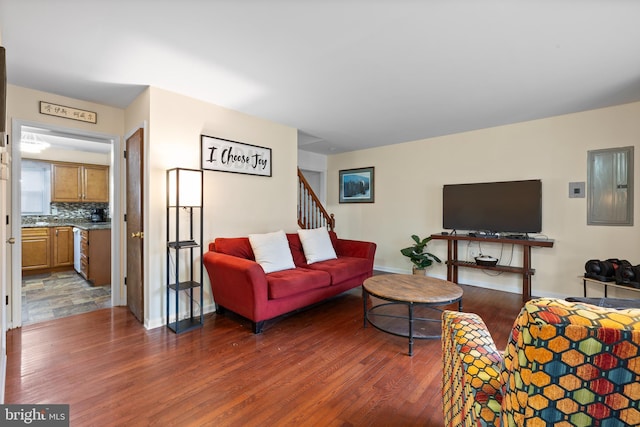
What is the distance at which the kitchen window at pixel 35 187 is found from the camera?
515cm

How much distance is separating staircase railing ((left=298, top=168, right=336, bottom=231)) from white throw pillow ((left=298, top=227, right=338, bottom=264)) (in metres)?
0.94

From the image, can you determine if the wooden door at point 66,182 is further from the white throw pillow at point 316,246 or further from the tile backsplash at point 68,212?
the white throw pillow at point 316,246

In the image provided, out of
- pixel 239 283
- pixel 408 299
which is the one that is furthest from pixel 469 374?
pixel 239 283

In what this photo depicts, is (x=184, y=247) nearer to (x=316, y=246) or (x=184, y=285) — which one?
(x=184, y=285)

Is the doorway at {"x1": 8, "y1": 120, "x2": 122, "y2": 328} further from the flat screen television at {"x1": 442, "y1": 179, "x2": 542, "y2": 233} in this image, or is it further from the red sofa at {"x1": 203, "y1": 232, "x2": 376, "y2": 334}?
the flat screen television at {"x1": 442, "y1": 179, "x2": 542, "y2": 233}

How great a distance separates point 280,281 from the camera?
2.71 meters

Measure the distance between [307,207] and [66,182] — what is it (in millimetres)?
4588

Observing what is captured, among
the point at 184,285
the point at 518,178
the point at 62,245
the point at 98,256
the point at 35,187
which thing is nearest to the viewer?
the point at 184,285

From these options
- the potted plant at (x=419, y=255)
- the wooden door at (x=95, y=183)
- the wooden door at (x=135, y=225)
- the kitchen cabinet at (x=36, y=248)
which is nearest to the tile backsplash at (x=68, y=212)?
the wooden door at (x=95, y=183)

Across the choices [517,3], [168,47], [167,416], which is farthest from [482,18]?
[167,416]

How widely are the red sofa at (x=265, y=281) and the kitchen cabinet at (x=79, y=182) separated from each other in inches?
163

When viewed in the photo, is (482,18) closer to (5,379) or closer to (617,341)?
(617,341)

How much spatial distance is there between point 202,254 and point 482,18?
3.11 metres

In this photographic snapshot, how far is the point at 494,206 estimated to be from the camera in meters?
3.99
